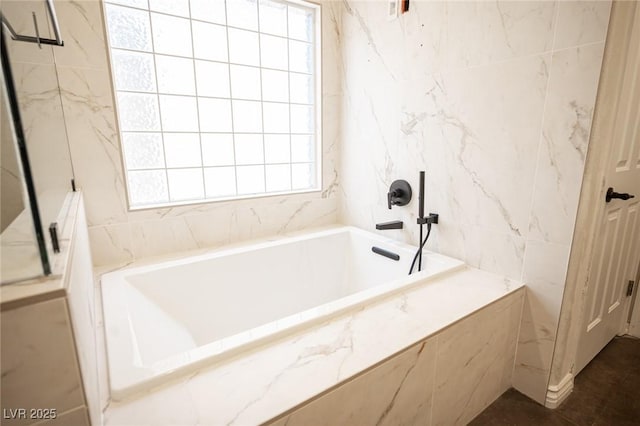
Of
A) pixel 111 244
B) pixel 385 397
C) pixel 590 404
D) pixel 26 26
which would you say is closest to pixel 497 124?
pixel 385 397

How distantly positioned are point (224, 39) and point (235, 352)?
1.74 metres

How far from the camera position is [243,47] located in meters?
1.91

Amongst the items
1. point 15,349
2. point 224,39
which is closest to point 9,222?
point 15,349

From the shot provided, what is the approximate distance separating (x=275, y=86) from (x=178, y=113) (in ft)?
2.20

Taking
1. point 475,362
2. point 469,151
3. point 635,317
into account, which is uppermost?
point 469,151

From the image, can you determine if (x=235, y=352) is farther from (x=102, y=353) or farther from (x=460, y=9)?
(x=460, y=9)

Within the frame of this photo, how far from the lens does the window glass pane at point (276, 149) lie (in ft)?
6.97

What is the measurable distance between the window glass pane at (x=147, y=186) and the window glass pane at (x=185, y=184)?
0.12 ft

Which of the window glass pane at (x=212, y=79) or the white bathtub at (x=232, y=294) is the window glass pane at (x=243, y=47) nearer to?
the window glass pane at (x=212, y=79)

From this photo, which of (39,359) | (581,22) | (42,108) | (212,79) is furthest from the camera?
(212,79)

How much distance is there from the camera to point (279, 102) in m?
2.12

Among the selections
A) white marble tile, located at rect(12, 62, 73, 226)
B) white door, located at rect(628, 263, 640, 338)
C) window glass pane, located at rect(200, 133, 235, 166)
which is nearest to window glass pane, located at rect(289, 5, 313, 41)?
window glass pane, located at rect(200, 133, 235, 166)

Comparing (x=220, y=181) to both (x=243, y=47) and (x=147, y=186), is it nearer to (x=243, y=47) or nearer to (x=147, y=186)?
(x=147, y=186)

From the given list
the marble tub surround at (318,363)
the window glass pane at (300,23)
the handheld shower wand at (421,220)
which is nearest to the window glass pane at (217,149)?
the window glass pane at (300,23)
